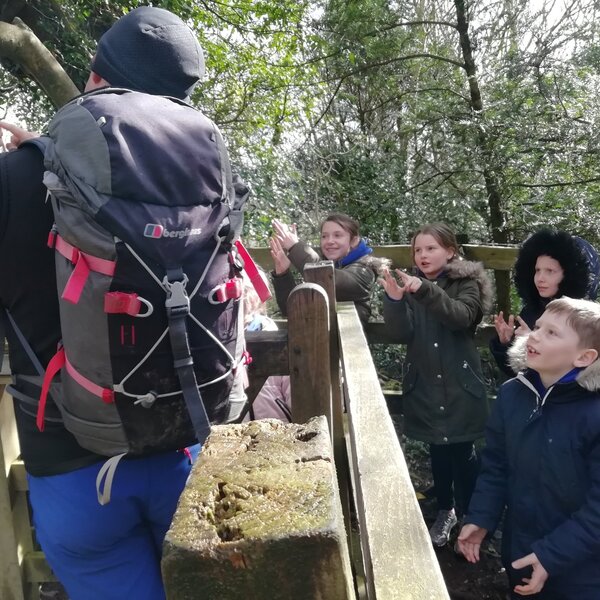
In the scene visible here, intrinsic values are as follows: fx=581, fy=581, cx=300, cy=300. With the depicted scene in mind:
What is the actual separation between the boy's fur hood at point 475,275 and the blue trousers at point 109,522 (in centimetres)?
229

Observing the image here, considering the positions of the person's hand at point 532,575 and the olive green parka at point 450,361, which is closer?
the person's hand at point 532,575

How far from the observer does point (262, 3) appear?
754cm

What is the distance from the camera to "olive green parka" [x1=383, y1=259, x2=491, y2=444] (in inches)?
133

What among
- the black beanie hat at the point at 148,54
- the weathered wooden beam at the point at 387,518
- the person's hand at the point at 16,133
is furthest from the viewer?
the person's hand at the point at 16,133

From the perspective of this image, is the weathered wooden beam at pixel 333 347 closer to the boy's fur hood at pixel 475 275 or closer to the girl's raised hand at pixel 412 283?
the girl's raised hand at pixel 412 283

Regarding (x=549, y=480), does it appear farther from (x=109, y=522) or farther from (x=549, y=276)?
(x=109, y=522)

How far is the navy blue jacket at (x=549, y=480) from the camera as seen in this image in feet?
6.55

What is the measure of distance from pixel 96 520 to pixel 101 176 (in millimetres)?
845

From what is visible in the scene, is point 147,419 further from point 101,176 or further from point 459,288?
point 459,288

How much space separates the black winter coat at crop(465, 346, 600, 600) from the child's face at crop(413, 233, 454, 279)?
1.22 metres

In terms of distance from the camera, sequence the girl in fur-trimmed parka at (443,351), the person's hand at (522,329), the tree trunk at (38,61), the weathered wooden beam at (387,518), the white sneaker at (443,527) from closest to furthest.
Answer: the weathered wooden beam at (387,518) → the person's hand at (522,329) → the girl in fur-trimmed parka at (443,351) → the white sneaker at (443,527) → the tree trunk at (38,61)

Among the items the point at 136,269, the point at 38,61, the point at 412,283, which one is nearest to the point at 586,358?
the point at 412,283

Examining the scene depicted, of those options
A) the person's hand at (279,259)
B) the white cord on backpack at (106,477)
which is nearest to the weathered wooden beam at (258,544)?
the white cord on backpack at (106,477)

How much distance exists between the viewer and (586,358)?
2.15 metres
